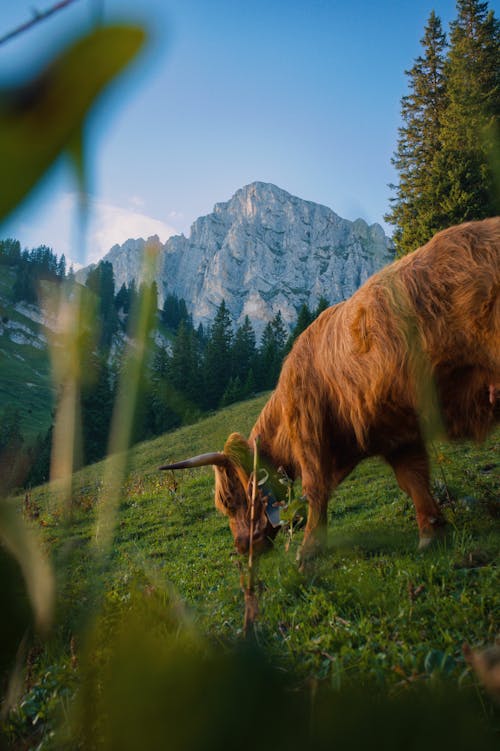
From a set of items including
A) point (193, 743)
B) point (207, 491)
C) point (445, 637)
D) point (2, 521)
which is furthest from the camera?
point (207, 491)

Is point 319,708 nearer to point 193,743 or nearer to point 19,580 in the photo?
point 193,743

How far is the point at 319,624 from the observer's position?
3.31 metres

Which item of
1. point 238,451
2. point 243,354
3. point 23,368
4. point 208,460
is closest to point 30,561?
point 23,368

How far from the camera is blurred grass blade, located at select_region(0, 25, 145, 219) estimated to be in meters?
0.36

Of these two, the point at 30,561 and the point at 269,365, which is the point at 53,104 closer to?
the point at 30,561

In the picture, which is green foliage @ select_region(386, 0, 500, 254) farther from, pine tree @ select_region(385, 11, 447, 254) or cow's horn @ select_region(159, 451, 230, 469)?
cow's horn @ select_region(159, 451, 230, 469)

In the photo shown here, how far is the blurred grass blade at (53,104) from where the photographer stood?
0.36 metres

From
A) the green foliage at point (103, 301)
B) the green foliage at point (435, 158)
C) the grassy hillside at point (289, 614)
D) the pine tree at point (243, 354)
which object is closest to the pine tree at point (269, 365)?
the pine tree at point (243, 354)

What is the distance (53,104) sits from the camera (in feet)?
1.23

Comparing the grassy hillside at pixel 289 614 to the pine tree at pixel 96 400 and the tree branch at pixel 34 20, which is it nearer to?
the pine tree at pixel 96 400

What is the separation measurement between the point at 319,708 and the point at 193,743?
0.08m

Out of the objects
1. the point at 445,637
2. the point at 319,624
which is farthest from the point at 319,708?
the point at 319,624

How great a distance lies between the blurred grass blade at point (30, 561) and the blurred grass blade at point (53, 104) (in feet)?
0.81

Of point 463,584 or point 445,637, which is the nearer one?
point 445,637
